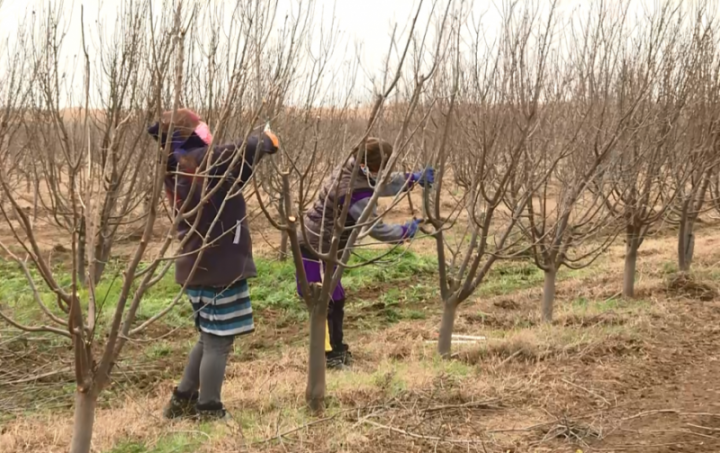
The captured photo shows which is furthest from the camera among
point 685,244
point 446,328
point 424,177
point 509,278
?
point 509,278

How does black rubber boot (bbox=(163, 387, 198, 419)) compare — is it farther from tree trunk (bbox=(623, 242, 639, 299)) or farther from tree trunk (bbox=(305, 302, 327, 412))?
tree trunk (bbox=(623, 242, 639, 299))

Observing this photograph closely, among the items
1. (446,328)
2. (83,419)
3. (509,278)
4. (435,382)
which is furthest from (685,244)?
(83,419)

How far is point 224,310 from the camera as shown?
301 cm

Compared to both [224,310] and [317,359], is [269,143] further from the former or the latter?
[317,359]

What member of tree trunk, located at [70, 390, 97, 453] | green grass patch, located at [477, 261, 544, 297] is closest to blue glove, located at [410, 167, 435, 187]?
tree trunk, located at [70, 390, 97, 453]

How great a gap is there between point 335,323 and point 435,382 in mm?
1037

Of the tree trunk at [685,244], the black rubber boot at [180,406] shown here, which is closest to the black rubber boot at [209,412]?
the black rubber boot at [180,406]

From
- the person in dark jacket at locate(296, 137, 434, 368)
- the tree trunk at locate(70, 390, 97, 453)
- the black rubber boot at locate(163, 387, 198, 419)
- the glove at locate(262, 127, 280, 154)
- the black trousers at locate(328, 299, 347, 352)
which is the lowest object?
the black rubber boot at locate(163, 387, 198, 419)

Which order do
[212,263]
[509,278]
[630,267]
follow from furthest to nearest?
[509,278] → [630,267] → [212,263]

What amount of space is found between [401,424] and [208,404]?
0.89 m

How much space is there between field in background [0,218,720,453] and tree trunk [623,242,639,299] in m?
0.12

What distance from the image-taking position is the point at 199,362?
10.6ft

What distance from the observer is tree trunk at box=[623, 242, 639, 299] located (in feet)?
19.9

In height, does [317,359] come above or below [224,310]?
below
